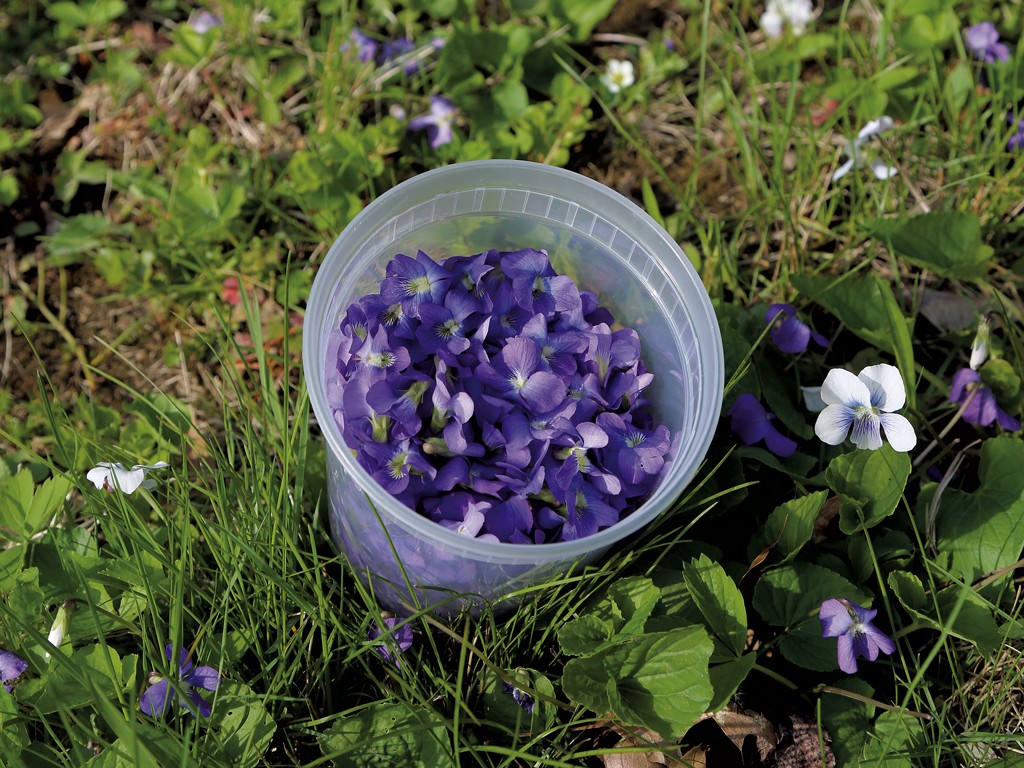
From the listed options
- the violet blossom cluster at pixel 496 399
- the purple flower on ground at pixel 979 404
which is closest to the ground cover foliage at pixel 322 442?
the purple flower on ground at pixel 979 404

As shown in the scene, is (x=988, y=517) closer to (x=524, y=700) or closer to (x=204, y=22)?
(x=524, y=700)

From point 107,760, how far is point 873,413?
1.48m

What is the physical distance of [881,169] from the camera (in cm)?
230

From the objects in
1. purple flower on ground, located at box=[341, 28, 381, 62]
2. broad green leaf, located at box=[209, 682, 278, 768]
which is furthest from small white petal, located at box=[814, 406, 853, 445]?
purple flower on ground, located at box=[341, 28, 381, 62]

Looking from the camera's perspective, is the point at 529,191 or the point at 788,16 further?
the point at 788,16

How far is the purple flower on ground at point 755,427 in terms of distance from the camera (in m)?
1.83

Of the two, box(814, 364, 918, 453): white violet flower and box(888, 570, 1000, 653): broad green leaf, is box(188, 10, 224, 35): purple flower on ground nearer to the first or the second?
box(814, 364, 918, 453): white violet flower

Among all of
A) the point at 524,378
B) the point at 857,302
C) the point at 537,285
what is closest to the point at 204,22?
the point at 537,285

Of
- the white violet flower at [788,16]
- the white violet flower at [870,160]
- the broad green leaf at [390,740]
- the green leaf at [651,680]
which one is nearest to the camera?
the green leaf at [651,680]

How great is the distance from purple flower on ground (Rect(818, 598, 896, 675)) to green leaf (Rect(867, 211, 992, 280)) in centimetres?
90

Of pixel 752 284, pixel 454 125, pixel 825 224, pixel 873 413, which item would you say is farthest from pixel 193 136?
pixel 873 413

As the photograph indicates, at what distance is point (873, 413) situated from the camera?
1664 mm

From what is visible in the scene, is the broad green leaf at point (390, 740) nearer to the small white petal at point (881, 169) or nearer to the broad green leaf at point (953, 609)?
the broad green leaf at point (953, 609)

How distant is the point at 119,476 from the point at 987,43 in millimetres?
2559
